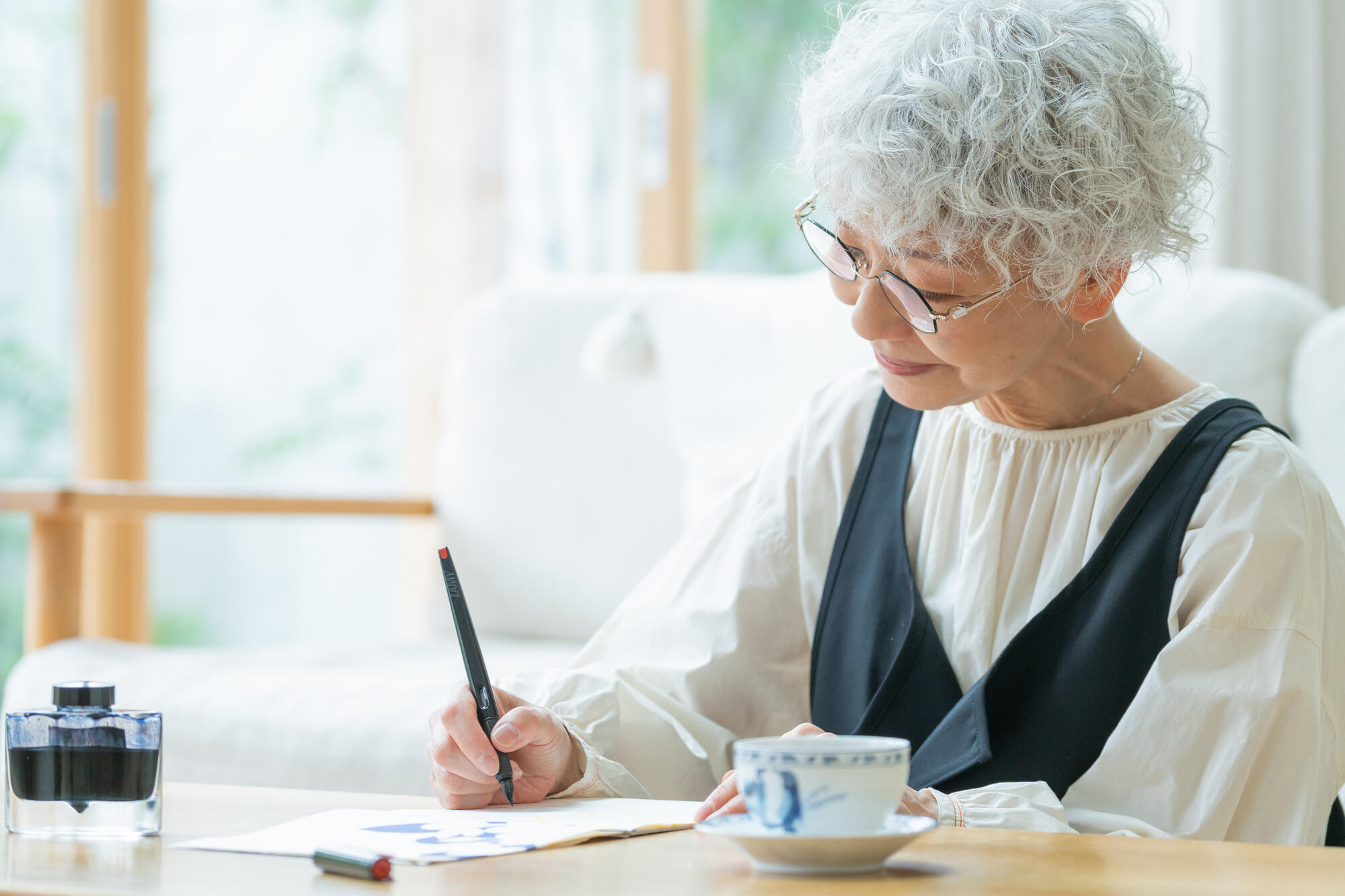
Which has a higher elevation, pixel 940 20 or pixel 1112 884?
pixel 940 20

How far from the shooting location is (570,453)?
7.94 ft

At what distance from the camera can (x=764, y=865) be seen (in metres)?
0.73

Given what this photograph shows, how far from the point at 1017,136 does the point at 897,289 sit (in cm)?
15

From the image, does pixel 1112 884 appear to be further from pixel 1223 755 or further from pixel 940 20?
pixel 940 20

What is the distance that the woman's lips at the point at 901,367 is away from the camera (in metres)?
1.21

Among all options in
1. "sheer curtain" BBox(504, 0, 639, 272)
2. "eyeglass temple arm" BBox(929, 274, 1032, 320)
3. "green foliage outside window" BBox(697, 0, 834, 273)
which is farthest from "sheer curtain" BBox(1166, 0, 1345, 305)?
"eyeglass temple arm" BBox(929, 274, 1032, 320)

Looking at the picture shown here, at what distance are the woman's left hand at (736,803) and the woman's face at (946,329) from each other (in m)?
0.39

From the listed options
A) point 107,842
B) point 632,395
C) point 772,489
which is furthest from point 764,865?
point 632,395

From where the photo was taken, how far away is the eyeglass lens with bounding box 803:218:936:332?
1162mm

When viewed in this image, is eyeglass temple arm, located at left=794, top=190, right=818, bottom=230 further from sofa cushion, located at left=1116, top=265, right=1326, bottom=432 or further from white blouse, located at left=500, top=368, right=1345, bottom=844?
sofa cushion, located at left=1116, top=265, right=1326, bottom=432

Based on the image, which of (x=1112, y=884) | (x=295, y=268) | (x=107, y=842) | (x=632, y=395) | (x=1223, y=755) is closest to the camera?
(x=1112, y=884)

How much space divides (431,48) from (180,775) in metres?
2.03

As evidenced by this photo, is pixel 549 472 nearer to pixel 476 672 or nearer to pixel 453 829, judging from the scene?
pixel 476 672

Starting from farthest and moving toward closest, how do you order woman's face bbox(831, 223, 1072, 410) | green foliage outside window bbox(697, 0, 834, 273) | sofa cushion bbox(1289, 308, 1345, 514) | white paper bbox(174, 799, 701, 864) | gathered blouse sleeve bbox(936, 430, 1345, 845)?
green foliage outside window bbox(697, 0, 834, 273) < sofa cushion bbox(1289, 308, 1345, 514) < woman's face bbox(831, 223, 1072, 410) < gathered blouse sleeve bbox(936, 430, 1345, 845) < white paper bbox(174, 799, 701, 864)
